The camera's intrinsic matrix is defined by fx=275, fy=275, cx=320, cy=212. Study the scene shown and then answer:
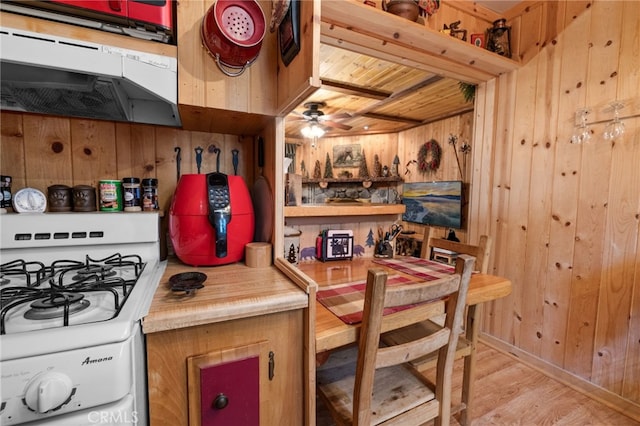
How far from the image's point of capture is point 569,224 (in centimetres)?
180

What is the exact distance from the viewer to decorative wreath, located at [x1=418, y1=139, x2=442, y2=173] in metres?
4.11

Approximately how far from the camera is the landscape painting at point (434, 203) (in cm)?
368

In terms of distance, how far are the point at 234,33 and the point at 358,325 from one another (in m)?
1.05

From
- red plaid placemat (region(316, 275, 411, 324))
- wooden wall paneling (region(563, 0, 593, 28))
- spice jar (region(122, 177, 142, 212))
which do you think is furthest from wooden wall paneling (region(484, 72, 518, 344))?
spice jar (region(122, 177, 142, 212))

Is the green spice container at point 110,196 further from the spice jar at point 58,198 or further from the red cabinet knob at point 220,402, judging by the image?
the red cabinet knob at point 220,402

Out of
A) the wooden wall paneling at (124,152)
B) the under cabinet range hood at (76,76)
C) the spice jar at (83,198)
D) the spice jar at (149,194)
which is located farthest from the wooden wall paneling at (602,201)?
the spice jar at (83,198)

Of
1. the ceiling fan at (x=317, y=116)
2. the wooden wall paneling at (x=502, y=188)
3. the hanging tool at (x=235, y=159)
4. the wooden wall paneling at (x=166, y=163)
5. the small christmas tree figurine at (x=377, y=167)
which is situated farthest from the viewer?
the small christmas tree figurine at (x=377, y=167)

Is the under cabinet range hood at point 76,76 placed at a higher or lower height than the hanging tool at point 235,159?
higher

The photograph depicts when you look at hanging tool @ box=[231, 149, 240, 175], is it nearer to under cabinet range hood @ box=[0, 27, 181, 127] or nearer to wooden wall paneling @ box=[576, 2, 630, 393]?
under cabinet range hood @ box=[0, 27, 181, 127]

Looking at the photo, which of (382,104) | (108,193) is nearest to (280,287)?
(108,193)

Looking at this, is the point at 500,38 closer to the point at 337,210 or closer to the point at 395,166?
the point at 337,210

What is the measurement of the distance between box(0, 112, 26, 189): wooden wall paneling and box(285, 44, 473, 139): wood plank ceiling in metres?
1.65

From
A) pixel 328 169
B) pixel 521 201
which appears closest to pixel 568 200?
pixel 521 201

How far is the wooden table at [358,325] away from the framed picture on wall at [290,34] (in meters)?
0.87
